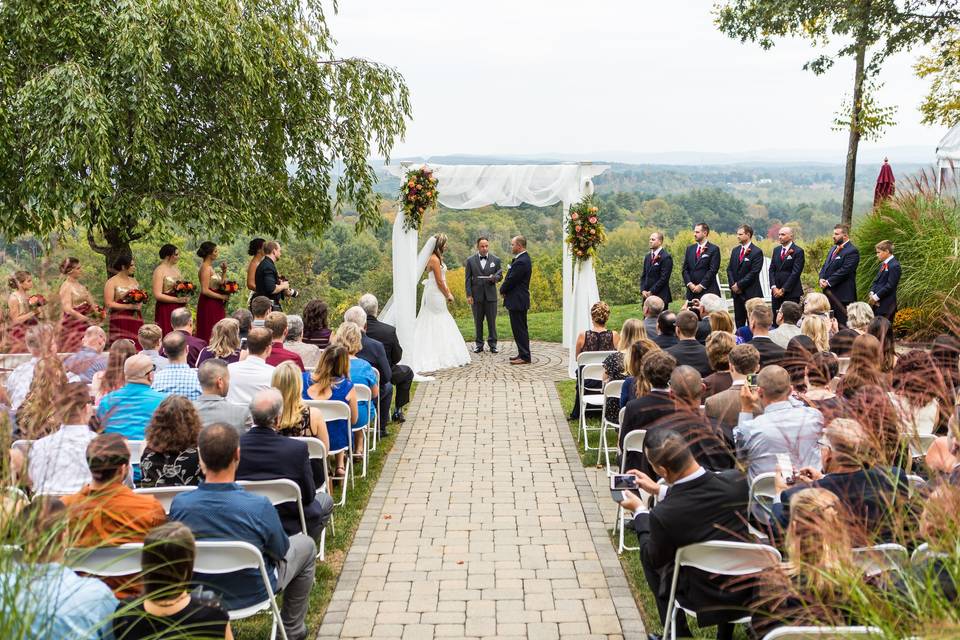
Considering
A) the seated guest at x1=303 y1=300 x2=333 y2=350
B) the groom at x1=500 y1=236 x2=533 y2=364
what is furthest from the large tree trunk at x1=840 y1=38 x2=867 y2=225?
the seated guest at x1=303 y1=300 x2=333 y2=350

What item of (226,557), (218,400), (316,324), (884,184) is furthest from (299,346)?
(884,184)

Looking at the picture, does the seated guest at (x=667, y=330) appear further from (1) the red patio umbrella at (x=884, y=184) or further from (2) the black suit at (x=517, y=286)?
(1) the red patio umbrella at (x=884, y=184)

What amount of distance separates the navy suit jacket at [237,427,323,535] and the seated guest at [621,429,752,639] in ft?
6.74

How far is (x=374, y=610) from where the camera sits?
17.9ft

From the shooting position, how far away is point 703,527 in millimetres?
4301

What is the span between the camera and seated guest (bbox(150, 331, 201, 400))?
6914mm

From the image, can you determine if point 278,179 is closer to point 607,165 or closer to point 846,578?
point 607,165

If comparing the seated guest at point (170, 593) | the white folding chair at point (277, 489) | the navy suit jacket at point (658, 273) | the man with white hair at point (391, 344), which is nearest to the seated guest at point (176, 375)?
the white folding chair at point (277, 489)

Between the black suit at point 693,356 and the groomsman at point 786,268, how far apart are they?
6.01 metres

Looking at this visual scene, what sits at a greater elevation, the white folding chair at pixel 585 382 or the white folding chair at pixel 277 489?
the white folding chair at pixel 277 489

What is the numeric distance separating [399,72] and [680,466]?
35.1ft

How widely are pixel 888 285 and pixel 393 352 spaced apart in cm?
691

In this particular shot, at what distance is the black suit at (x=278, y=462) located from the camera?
17.3ft

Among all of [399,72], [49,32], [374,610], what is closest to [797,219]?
[399,72]
